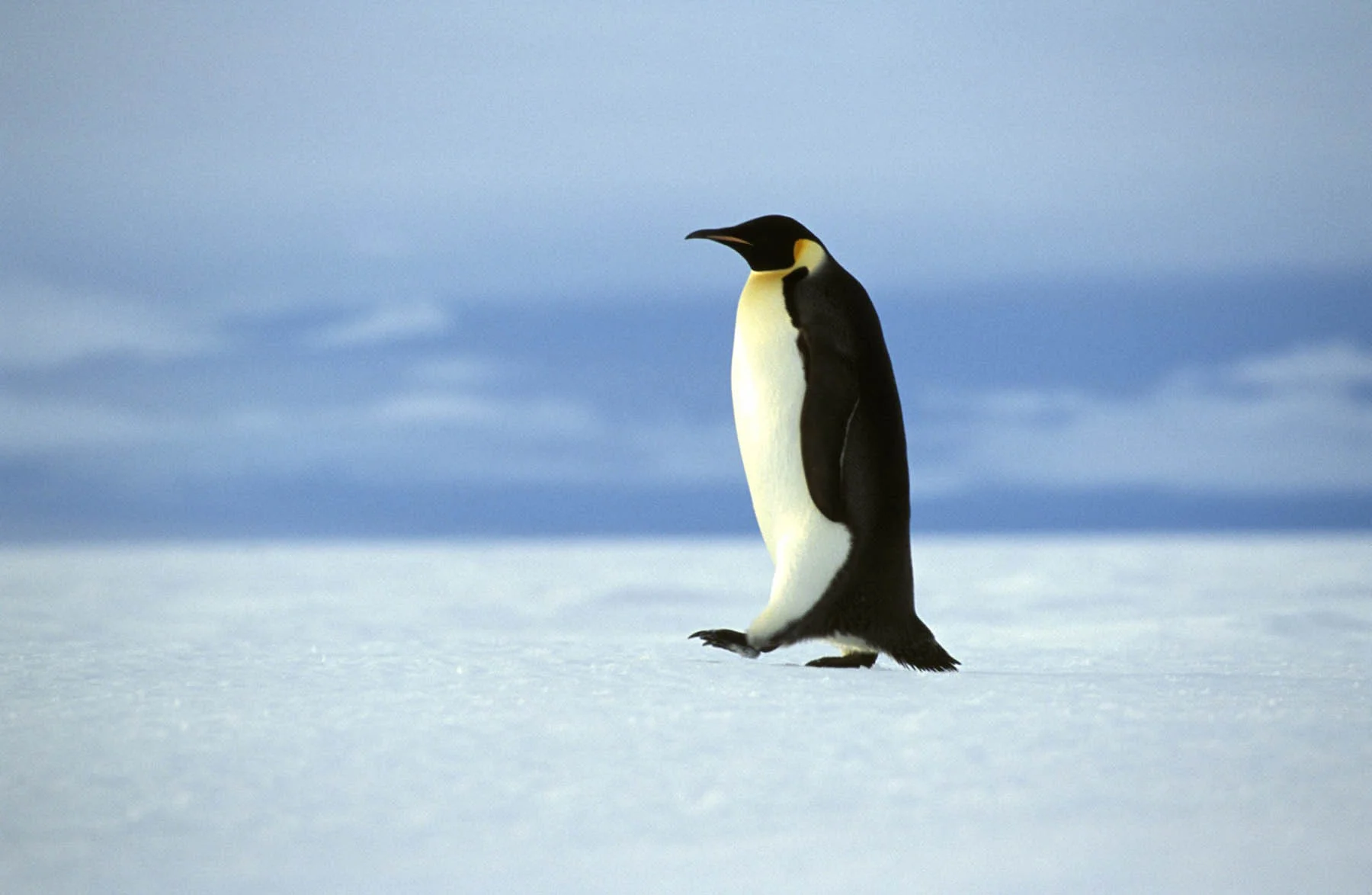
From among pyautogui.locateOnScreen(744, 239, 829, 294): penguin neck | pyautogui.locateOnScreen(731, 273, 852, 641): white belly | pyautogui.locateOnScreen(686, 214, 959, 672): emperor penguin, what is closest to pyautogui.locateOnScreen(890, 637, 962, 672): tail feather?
pyautogui.locateOnScreen(686, 214, 959, 672): emperor penguin

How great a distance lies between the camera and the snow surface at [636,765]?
1.78m

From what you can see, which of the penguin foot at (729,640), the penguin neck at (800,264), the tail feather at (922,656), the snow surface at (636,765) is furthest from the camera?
the penguin neck at (800,264)

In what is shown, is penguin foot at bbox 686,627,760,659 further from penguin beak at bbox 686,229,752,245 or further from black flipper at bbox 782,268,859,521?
penguin beak at bbox 686,229,752,245

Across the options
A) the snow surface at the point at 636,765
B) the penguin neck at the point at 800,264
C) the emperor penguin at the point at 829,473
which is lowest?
the snow surface at the point at 636,765

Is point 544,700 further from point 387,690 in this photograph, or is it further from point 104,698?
point 104,698

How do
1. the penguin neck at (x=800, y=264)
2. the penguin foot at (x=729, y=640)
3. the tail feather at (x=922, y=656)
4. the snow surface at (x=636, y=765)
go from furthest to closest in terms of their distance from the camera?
the penguin neck at (x=800, y=264) → the tail feather at (x=922, y=656) → the penguin foot at (x=729, y=640) → the snow surface at (x=636, y=765)

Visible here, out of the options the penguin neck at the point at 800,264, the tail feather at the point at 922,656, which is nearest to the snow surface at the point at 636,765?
the tail feather at the point at 922,656

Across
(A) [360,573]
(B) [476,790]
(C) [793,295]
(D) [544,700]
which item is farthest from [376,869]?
(A) [360,573]

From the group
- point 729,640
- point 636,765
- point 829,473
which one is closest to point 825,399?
point 829,473

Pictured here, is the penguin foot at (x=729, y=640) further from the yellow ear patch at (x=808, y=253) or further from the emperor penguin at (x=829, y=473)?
the yellow ear patch at (x=808, y=253)

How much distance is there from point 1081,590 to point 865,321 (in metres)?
3.94

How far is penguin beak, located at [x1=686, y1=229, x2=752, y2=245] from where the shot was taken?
3.24m

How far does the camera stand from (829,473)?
9.97ft

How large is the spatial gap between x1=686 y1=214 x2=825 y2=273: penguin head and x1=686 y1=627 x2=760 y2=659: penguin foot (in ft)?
2.84
